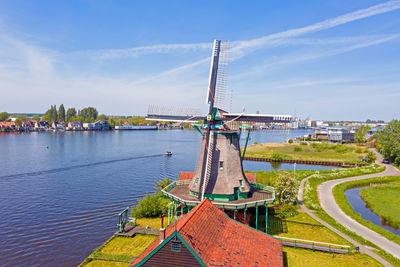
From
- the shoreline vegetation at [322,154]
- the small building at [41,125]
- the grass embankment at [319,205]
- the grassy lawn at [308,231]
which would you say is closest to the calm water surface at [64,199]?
the grassy lawn at [308,231]

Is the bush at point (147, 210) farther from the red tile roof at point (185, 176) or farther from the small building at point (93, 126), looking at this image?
the small building at point (93, 126)

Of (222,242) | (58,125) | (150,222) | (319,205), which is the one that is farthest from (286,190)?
(58,125)

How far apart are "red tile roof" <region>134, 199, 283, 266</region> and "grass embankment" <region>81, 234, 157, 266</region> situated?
6.99 meters

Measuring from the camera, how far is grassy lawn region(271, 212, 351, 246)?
2331cm

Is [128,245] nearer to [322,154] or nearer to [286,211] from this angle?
[286,211]

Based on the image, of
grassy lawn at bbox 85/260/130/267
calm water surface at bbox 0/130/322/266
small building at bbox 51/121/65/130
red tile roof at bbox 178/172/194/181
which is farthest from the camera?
small building at bbox 51/121/65/130

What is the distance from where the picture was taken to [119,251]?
21297mm

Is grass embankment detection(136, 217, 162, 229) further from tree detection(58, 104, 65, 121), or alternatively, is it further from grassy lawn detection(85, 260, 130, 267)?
tree detection(58, 104, 65, 121)

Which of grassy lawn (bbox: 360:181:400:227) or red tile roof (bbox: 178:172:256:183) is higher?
red tile roof (bbox: 178:172:256:183)

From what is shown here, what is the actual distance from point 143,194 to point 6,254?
1879cm

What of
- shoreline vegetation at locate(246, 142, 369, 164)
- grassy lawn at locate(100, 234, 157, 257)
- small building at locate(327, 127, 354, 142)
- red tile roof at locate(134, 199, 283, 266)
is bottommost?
grassy lawn at locate(100, 234, 157, 257)

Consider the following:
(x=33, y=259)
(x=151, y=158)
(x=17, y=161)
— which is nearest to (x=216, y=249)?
(x=33, y=259)

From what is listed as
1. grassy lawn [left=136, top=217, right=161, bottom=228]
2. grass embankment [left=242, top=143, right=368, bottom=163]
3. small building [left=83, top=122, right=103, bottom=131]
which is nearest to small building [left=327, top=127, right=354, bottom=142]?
→ grass embankment [left=242, top=143, right=368, bottom=163]

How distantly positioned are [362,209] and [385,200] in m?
5.47
